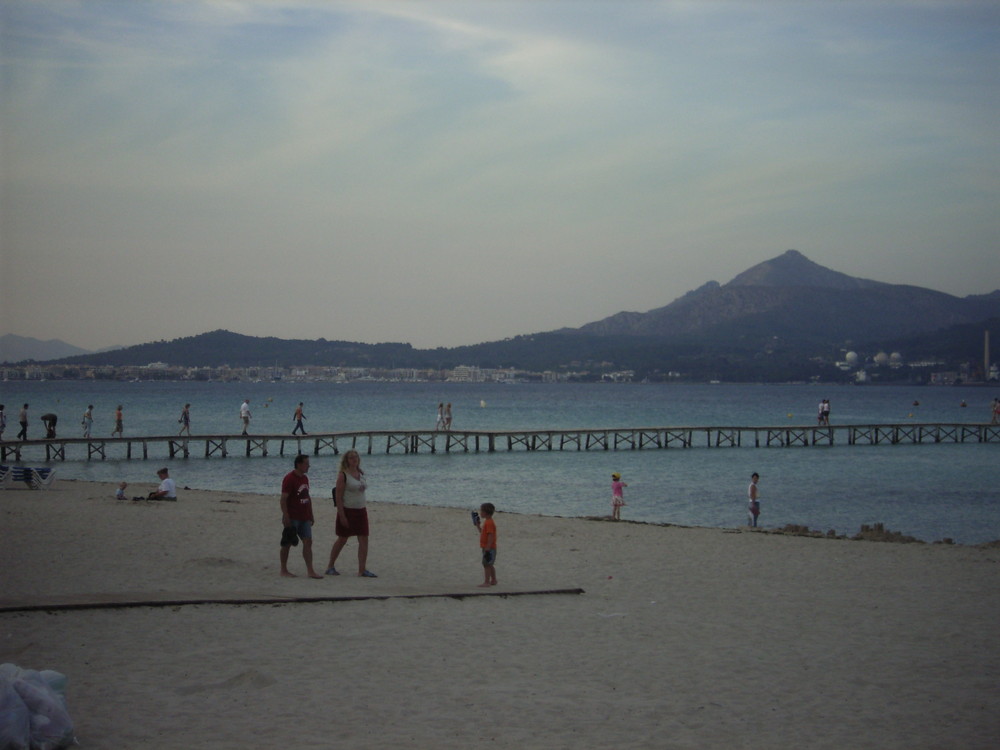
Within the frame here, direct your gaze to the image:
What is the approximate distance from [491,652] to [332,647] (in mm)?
1457

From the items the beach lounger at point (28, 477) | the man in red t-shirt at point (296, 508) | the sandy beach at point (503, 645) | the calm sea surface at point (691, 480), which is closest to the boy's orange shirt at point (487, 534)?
the sandy beach at point (503, 645)

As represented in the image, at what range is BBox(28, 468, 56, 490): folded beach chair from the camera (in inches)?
846

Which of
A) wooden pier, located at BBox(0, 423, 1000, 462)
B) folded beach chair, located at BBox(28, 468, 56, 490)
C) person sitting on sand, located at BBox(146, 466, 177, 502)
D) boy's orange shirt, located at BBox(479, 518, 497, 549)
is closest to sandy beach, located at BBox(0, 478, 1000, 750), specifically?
boy's orange shirt, located at BBox(479, 518, 497, 549)

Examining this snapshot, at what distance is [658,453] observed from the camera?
46750mm

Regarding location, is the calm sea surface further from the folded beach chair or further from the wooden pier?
the folded beach chair

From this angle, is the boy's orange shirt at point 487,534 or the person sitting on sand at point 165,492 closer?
the boy's orange shirt at point 487,534

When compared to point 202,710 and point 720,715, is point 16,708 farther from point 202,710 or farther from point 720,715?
point 720,715

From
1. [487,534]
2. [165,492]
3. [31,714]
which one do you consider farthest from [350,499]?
[165,492]

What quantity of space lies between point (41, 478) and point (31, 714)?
59.1ft

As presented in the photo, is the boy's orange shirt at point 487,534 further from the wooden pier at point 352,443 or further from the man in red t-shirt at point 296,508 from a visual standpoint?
the wooden pier at point 352,443

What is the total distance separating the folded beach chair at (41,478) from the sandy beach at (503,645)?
7.29m

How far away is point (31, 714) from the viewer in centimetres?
549

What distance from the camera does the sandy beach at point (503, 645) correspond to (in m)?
6.51

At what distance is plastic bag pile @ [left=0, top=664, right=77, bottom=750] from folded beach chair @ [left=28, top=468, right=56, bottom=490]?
17.6m
